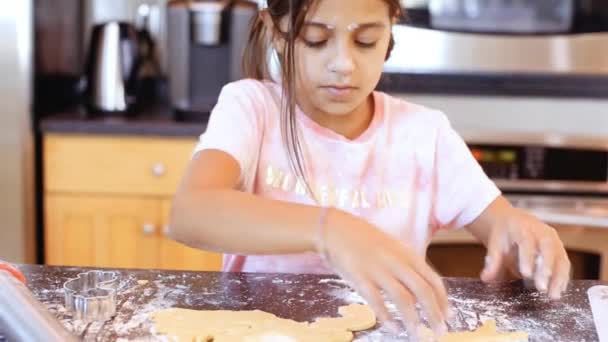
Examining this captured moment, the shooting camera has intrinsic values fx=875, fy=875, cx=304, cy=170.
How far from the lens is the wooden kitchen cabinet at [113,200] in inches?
82.2

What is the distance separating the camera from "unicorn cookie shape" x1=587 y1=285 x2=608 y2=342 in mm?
904

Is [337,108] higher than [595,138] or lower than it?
higher

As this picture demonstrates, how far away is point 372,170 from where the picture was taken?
1235 millimetres

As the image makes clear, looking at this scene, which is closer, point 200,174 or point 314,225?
point 314,225

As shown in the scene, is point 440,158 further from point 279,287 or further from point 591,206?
point 591,206

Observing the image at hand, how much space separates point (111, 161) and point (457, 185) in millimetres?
1100

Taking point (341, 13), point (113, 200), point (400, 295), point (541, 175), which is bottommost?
point (113, 200)

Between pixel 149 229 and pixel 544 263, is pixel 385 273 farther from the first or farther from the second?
pixel 149 229

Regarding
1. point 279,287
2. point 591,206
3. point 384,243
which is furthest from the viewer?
point 591,206

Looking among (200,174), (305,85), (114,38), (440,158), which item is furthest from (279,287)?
(114,38)

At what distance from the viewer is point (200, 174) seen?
1.02 m

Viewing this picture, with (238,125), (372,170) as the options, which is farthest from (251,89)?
(372,170)

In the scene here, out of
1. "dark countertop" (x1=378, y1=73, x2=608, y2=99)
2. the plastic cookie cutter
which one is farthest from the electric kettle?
the plastic cookie cutter

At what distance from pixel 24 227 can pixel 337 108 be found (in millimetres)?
1223
